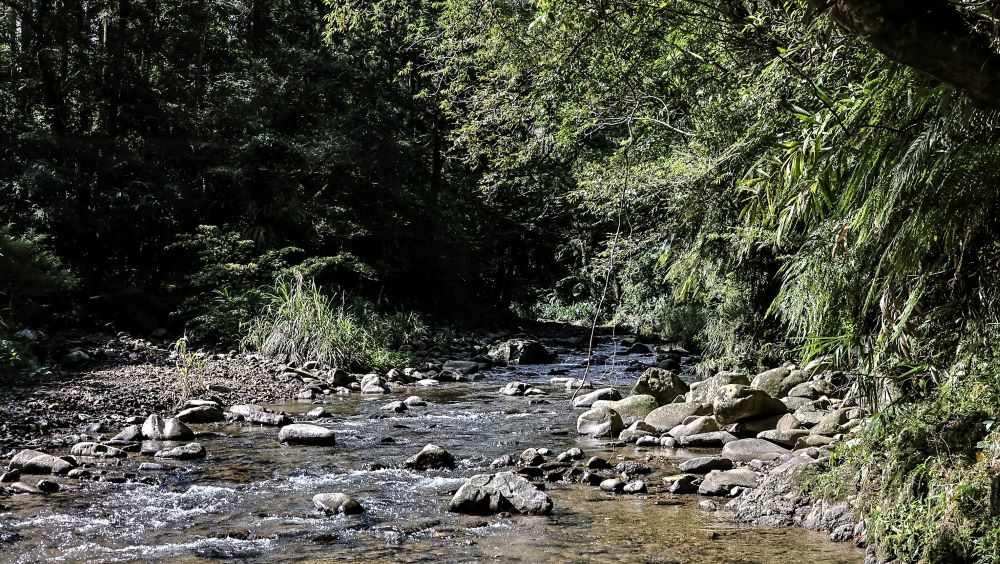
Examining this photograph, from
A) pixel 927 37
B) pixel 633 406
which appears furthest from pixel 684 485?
pixel 927 37

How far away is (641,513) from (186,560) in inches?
112

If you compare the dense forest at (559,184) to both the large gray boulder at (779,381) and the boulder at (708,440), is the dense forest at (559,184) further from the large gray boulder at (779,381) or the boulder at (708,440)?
the boulder at (708,440)

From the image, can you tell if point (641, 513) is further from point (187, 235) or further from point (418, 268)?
point (418, 268)

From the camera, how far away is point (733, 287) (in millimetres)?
10352

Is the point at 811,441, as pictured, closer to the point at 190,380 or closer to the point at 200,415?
the point at 200,415

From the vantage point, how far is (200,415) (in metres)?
8.54

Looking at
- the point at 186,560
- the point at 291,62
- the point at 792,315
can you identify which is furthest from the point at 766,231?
the point at 291,62

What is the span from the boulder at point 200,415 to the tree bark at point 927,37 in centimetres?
788

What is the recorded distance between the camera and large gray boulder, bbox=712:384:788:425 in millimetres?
7684

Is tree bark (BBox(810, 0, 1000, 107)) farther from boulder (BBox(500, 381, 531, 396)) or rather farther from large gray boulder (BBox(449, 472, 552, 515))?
boulder (BBox(500, 381, 531, 396))

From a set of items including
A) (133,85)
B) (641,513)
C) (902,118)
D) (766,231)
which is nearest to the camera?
(902,118)

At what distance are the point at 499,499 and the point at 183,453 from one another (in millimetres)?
3128

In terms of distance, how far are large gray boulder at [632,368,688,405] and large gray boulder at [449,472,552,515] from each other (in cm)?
429

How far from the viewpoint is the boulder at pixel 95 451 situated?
21.9 feet
